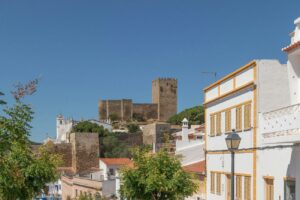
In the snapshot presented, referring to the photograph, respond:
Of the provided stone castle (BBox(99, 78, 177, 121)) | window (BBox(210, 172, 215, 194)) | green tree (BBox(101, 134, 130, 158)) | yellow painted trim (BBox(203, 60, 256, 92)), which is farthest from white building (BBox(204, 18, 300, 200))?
stone castle (BBox(99, 78, 177, 121))

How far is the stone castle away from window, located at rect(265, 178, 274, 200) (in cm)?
12493

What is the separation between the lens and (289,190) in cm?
1507

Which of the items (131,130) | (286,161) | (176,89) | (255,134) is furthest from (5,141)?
(176,89)

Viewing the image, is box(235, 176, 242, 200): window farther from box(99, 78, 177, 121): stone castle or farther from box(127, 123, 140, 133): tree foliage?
box(99, 78, 177, 121): stone castle

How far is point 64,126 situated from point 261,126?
100 metres

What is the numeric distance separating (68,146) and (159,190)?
66.8 m

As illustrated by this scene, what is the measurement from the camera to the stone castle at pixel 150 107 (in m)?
142

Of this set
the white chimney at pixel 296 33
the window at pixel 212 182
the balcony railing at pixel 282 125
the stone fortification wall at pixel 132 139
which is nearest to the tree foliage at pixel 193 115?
the stone fortification wall at pixel 132 139

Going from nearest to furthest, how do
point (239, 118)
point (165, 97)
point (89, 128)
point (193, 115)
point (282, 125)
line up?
point (282, 125) < point (239, 118) < point (89, 128) < point (193, 115) < point (165, 97)

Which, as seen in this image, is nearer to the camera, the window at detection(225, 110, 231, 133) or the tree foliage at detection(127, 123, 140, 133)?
the window at detection(225, 110, 231, 133)

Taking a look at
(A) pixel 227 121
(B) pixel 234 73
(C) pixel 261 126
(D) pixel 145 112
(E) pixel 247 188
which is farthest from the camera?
(D) pixel 145 112

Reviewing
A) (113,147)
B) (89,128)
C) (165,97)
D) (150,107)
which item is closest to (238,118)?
(113,147)

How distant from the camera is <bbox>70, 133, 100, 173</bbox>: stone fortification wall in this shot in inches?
3223

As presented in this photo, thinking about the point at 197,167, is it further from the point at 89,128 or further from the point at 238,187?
the point at 89,128
